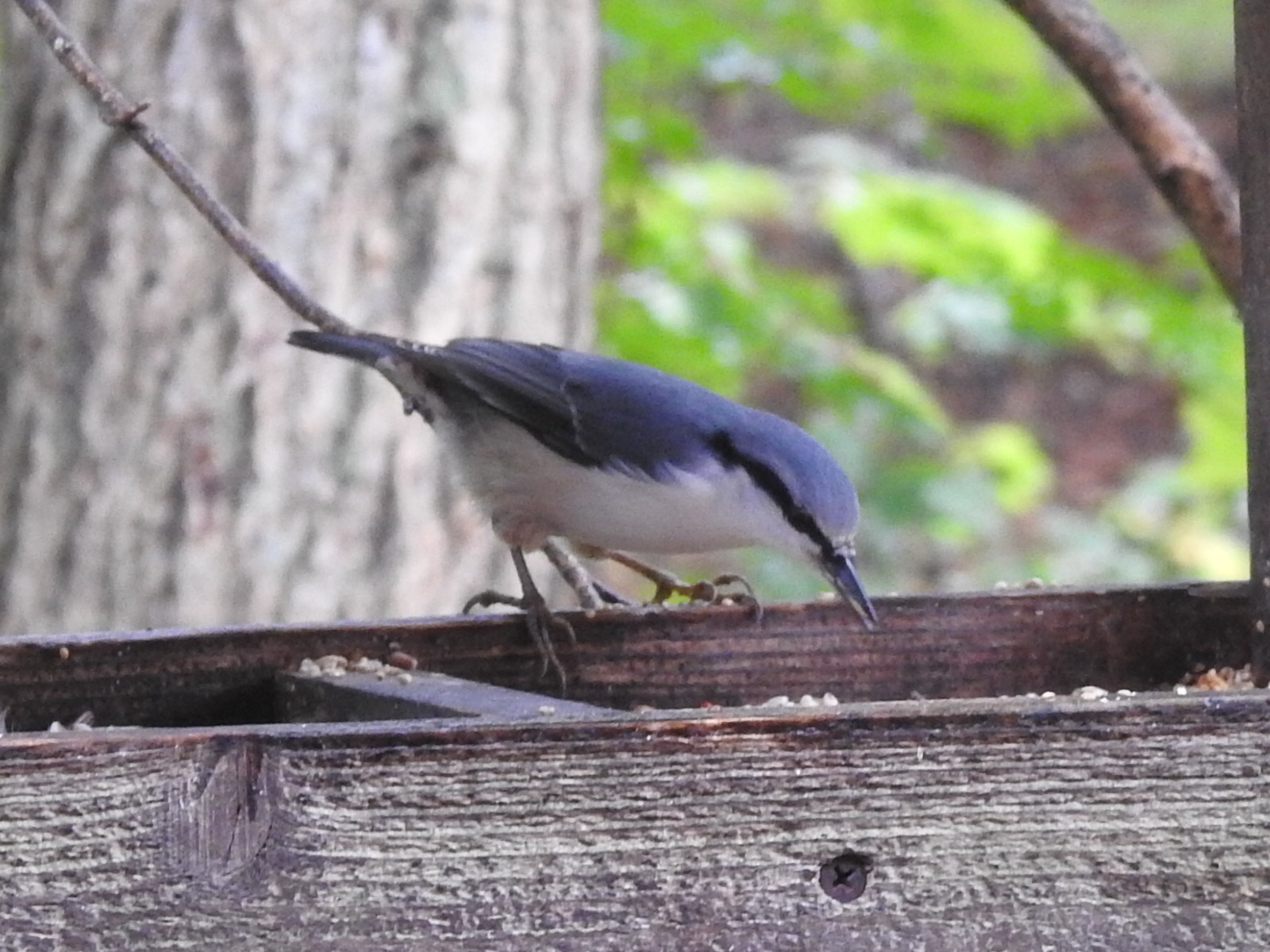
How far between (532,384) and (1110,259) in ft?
8.95

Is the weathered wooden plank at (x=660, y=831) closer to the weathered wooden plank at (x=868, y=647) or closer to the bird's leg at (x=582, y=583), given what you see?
the weathered wooden plank at (x=868, y=647)

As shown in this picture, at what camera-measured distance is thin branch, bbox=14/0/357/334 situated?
2533 millimetres

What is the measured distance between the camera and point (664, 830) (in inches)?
60.6

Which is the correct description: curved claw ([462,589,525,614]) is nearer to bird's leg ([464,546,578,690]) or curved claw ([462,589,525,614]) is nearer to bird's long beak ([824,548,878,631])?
bird's leg ([464,546,578,690])

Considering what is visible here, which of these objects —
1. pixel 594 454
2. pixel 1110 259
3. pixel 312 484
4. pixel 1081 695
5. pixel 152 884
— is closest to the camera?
pixel 152 884

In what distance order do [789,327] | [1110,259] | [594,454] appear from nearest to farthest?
[594,454] < [1110,259] < [789,327]

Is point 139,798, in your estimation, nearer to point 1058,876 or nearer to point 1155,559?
point 1058,876

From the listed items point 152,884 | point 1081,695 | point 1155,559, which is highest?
point 1155,559

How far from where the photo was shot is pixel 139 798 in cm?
149

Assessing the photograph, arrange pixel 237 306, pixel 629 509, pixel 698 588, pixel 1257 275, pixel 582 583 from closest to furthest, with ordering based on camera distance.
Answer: pixel 1257 275 → pixel 582 583 → pixel 629 509 → pixel 698 588 → pixel 237 306

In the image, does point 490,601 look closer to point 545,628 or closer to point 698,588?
point 698,588

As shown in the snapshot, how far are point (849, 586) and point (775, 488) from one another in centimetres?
36

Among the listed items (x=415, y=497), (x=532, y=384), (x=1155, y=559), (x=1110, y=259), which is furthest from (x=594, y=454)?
(x=1155, y=559)

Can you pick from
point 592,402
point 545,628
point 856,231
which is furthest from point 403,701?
point 856,231
